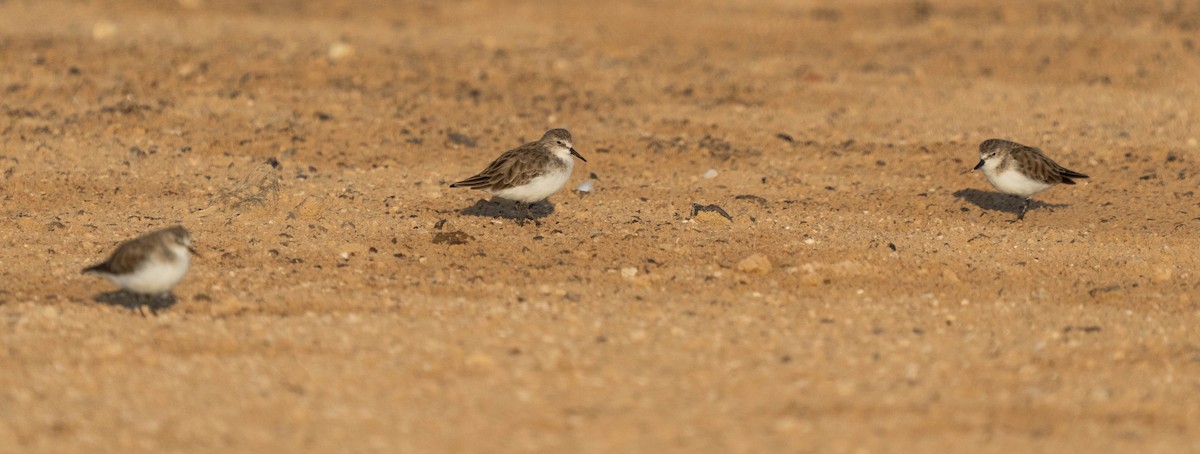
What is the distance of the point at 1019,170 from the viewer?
12.2 m

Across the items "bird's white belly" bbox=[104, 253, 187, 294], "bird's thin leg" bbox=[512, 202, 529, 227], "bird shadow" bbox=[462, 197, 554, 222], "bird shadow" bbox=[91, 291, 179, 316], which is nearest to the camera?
"bird's white belly" bbox=[104, 253, 187, 294]

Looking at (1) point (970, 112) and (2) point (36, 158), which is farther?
(1) point (970, 112)

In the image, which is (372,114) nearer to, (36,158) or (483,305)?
(36,158)

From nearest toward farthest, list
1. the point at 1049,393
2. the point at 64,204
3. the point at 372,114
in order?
1. the point at 1049,393
2. the point at 64,204
3. the point at 372,114

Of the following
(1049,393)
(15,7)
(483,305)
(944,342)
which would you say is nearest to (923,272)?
(944,342)

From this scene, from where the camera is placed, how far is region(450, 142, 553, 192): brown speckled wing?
38.3 ft

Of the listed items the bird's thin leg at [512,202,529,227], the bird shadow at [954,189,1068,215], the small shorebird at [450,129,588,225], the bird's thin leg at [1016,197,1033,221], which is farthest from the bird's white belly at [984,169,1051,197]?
the bird's thin leg at [512,202,529,227]

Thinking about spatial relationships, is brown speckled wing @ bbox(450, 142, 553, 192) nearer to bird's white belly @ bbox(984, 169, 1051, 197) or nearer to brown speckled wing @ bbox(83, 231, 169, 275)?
brown speckled wing @ bbox(83, 231, 169, 275)

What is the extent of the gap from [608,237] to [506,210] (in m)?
1.47

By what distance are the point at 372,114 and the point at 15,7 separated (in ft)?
34.2

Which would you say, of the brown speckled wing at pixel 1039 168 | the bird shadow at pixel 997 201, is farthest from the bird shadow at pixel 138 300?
the bird shadow at pixel 997 201

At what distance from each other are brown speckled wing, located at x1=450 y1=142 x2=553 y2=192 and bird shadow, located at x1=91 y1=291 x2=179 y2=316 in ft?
10.0

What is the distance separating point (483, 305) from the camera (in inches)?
369

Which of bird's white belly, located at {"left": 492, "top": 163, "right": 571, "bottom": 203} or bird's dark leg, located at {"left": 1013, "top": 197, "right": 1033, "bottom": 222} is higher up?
bird's white belly, located at {"left": 492, "top": 163, "right": 571, "bottom": 203}
